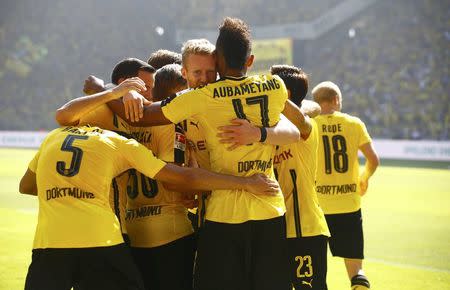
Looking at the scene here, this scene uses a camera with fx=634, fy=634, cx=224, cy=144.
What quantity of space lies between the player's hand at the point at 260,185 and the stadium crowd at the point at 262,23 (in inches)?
955

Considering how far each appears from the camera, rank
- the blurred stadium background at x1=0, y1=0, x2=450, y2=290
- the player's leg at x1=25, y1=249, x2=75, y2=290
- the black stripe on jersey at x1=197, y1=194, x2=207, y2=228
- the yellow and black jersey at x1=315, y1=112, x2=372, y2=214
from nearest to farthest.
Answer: the player's leg at x1=25, y1=249, x2=75, y2=290
the black stripe on jersey at x1=197, y1=194, x2=207, y2=228
the yellow and black jersey at x1=315, y1=112, x2=372, y2=214
the blurred stadium background at x1=0, y1=0, x2=450, y2=290

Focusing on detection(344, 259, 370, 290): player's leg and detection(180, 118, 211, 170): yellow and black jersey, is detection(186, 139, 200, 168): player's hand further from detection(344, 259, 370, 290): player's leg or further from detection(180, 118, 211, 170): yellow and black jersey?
detection(344, 259, 370, 290): player's leg

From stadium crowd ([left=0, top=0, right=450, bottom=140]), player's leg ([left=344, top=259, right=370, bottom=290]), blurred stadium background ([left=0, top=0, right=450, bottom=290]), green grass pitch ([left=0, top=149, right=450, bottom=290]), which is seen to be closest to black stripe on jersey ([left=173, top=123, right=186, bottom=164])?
player's leg ([left=344, top=259, right=370, bottom=290])

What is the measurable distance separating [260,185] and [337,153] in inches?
112

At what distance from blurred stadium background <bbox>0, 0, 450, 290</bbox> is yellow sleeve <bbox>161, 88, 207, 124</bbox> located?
12863 mm

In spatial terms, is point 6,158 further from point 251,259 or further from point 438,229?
point 251,259

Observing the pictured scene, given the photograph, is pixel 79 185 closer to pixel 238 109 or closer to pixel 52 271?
pixel 52 271

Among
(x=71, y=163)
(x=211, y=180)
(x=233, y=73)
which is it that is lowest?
(x=211, y=180)

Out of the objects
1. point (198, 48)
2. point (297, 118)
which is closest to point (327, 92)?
point (297, 118)

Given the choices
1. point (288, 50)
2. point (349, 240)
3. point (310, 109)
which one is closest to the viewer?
point (310, 109)

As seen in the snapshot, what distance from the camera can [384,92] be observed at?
30.0 m

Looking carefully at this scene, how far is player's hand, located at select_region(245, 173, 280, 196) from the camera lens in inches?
138

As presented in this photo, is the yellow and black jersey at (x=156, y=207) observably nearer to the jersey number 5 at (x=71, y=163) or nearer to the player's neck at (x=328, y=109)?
the jersey number 5 at (x=71, y=163)

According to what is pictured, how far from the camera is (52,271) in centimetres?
335
